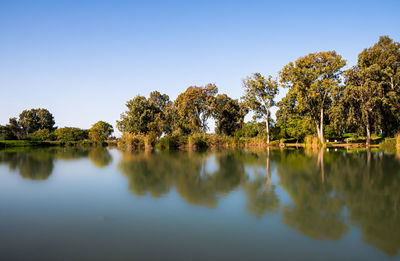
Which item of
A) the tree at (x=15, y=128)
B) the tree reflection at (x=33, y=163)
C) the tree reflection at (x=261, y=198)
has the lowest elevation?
the tree reflection at (x=261, y=198)

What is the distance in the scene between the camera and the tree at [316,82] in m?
28.7

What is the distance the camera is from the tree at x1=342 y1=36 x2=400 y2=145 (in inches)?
994

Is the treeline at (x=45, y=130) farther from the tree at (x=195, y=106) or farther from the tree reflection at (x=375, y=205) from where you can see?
the tree reflection at (x=375, y=205)

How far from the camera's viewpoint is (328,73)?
29531 millimetres

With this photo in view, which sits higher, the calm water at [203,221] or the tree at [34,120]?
the tree at [34,120]

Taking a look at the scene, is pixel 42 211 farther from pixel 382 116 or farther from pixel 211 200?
pixel 382 116

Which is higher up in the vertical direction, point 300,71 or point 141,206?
point 300,71

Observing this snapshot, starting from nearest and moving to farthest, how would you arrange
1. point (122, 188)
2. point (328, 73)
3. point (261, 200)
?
point (261, 200) → point (122, 188) → point (328, 73)

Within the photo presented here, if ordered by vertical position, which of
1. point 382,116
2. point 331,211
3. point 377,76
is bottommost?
point 331,211

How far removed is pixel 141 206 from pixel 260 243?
2521 millimetres

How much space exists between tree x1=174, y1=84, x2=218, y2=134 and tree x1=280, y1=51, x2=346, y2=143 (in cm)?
1173

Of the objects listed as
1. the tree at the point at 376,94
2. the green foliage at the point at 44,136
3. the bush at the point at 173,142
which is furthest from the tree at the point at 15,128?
the tree at the point at 376,94

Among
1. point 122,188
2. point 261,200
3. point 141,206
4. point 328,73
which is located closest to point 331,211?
point 261,200

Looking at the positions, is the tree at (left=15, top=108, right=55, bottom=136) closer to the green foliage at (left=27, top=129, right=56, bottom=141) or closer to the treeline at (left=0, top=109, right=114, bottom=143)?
the treeline at (left=0, top=109, right=114, bottom=143)
